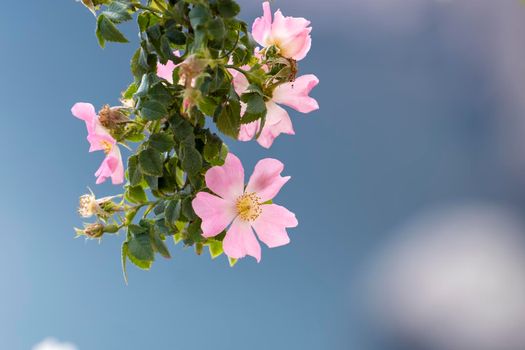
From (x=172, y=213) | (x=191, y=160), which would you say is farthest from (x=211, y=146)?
(x=172, y=213)

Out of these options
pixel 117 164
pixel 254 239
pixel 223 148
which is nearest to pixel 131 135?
pixel 117 164

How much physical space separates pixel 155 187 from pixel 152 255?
0.50 ft

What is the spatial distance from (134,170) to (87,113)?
185mm

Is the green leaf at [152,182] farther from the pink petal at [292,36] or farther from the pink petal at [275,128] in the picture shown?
the pink petal at [292,36]

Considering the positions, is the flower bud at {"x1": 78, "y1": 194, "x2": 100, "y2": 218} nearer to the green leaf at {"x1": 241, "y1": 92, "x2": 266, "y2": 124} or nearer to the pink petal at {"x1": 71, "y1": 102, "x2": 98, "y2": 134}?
the pink petal at {"x1": 71, "y1": 102, "x2": 98, "y2": 134}

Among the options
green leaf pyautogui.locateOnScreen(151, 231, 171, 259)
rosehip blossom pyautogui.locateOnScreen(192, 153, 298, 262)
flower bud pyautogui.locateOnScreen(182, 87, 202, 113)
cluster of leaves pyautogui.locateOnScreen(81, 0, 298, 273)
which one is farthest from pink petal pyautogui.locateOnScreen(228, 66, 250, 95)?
green leaf pyautogui.locateOnScreen(151, 231, 171, 259)

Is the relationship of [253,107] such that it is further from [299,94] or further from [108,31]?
[108,31]

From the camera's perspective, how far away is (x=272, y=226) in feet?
5.09

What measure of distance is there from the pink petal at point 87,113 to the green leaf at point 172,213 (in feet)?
0.86

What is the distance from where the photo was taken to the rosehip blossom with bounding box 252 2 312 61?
158 centimetres

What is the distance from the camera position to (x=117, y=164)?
4.88 feet

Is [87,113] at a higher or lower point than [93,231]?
higher

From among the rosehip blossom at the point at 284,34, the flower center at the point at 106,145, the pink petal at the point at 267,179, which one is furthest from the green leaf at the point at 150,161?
the rosehip blossom at the point at 284,34

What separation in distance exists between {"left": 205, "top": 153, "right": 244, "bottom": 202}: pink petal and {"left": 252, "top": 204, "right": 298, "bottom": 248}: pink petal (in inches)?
3.3
